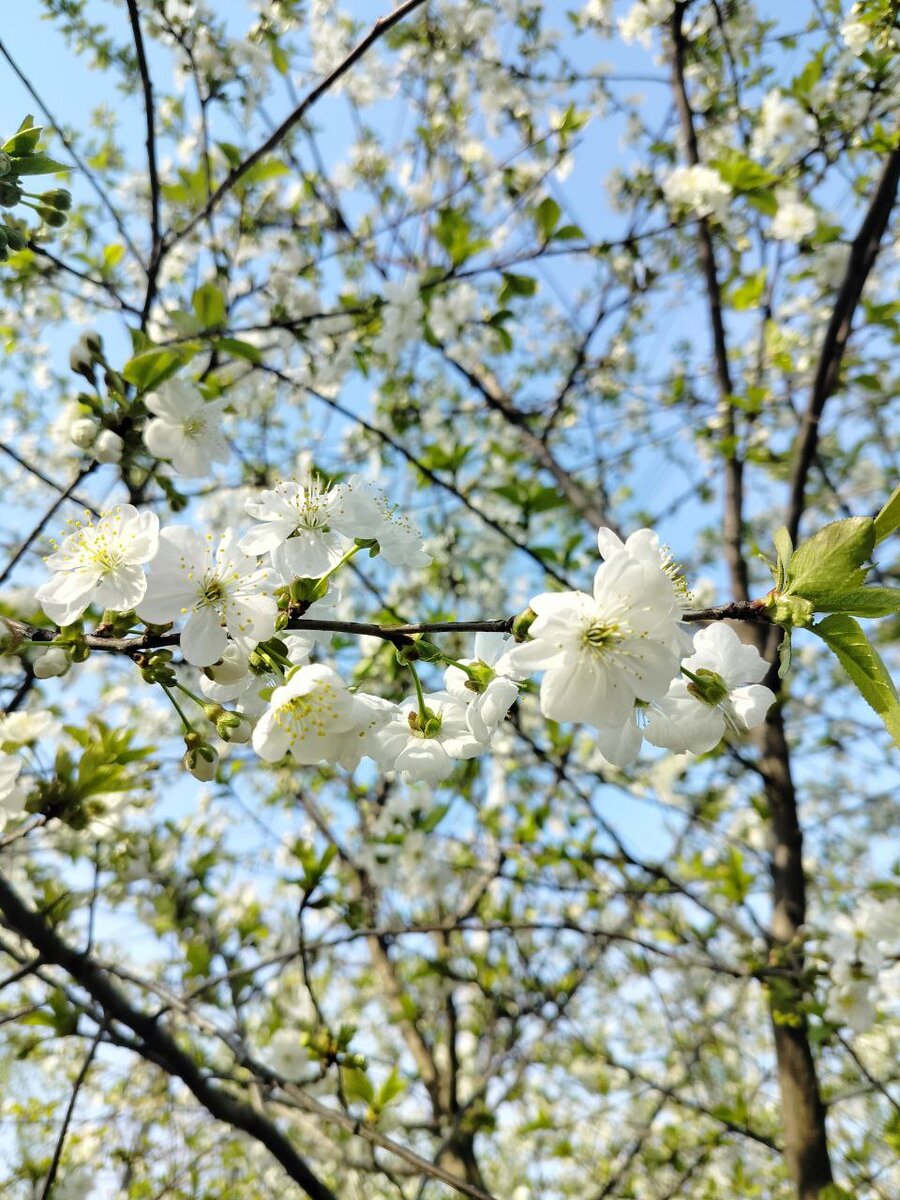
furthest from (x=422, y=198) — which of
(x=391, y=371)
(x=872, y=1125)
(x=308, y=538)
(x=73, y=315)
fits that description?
(x=872, y=1125)

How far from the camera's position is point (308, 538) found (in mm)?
977

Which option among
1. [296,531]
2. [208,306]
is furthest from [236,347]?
[296,531]

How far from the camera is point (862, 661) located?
0.77m

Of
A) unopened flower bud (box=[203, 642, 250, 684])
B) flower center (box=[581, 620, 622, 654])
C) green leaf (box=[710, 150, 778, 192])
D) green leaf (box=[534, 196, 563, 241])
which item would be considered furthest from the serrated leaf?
green leaf (box=[710, 150, 778, 192])

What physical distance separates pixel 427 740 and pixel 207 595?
0.31 meters

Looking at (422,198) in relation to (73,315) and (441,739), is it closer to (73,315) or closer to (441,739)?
(73,315)

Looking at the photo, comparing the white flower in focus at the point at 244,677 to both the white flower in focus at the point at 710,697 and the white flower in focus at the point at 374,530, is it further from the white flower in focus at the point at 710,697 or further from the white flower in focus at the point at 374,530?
the white flower in focus at the point at 710,697

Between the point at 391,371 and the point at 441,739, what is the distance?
292cm

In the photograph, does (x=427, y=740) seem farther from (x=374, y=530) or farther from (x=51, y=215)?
(x=51, y=215)

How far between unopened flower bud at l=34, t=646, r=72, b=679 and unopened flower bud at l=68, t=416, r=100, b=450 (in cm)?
69

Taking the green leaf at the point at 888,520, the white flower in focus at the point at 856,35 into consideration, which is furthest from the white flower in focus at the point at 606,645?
the white flower in focus at the point at 856,35

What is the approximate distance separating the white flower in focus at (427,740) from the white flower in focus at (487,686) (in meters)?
0.02

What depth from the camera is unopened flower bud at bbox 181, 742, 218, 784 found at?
910 millimetres

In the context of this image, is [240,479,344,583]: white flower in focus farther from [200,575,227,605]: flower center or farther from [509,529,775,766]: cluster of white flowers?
[509,529,775,766]: cluster of white flowers
